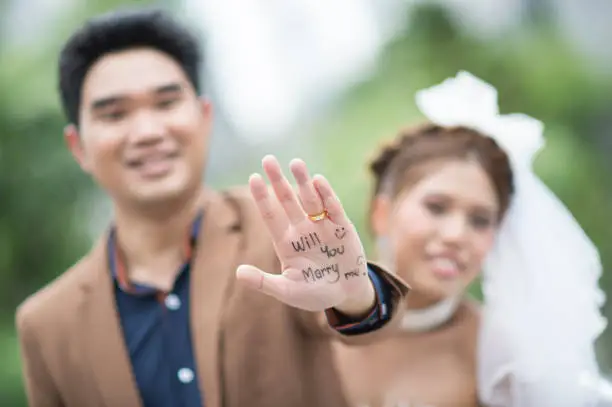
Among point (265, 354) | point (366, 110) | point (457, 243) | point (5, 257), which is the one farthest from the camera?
point (366, 110)

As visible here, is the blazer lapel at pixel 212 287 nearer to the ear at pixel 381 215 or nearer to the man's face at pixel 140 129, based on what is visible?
the man's face at pixel 140 129

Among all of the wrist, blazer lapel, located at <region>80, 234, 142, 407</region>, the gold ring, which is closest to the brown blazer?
blazer lapel, located at <region>80, 234, 142, 407</region>

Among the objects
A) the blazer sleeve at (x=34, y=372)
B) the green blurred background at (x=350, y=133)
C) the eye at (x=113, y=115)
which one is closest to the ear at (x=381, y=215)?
the green blurred background at (x=350, y=133)

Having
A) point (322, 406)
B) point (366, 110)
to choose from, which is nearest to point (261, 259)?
point (322, 406)

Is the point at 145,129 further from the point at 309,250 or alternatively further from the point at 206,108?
the point at 309,250

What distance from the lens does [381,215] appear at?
1.13 m

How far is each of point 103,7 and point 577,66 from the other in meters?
1.25

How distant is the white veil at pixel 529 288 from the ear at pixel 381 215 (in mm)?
155

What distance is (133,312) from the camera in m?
0.94

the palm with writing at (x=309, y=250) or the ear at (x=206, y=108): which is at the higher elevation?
the ear at (x=206, y=108)

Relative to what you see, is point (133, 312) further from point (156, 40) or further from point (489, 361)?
point (489, 361)

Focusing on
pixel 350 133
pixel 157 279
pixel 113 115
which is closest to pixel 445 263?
pixel 157 279

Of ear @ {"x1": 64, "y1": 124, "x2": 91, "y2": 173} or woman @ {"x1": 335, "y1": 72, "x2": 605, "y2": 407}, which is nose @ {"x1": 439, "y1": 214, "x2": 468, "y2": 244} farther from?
ear @ {"x1": 64, "y1": 124, "x2": 91, "y2": 173}

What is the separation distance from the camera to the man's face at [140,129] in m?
0.92
